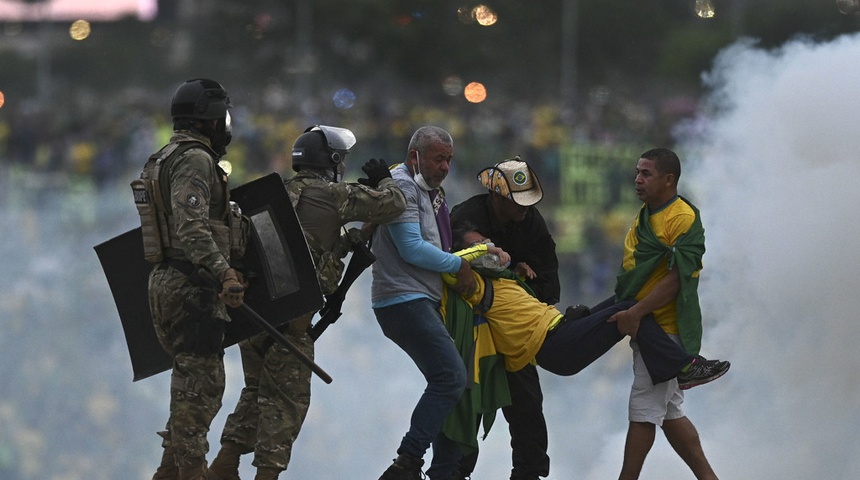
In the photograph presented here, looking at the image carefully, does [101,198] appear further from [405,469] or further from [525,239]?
[405,469]

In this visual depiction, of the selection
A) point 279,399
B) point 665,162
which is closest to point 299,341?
point 279,399

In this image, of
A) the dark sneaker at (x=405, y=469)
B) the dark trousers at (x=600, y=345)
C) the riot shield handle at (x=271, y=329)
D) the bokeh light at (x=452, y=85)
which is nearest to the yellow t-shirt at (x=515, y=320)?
the dark trousers at (x=600, y=345)

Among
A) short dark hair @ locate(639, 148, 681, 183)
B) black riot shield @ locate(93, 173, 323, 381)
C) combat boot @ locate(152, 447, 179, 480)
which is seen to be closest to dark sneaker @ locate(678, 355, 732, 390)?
short dark hair @ locate(639, 148, 681, 183)

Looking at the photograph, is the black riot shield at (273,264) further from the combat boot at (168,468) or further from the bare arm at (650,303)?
the bare arm at (650,303)

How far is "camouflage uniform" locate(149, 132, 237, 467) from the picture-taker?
5598mm

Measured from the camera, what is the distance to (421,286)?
21.2 ft

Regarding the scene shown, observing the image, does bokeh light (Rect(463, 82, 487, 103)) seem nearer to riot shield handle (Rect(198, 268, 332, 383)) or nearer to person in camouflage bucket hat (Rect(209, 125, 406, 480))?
person in camouflage bucket hat (Rect(209, 125, 406, 480))

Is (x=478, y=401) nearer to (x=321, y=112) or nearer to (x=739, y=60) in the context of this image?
(x=739, y=60)

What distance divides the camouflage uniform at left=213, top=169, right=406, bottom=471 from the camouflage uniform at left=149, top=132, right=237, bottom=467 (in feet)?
1.05

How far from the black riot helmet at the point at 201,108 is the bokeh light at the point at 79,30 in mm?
25597

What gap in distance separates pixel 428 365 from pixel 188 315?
1166 mm

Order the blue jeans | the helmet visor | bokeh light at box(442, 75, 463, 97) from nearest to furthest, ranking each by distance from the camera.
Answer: the helmet visor → the blue jeans → bokeh light at box(442, 75, 463, 97)

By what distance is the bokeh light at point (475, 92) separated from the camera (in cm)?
2898

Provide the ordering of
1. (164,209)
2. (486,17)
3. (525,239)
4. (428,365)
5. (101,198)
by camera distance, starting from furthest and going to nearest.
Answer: (486,17) → (101,198) → (525,239) → (428,365) → (164,209)
